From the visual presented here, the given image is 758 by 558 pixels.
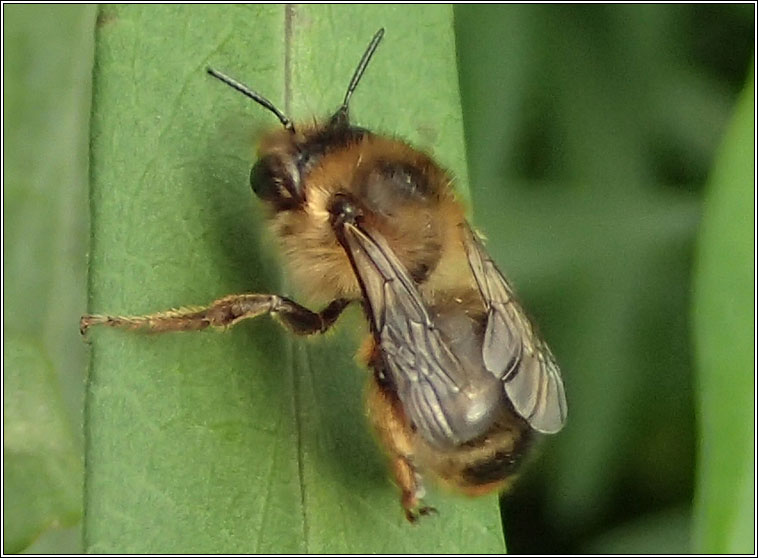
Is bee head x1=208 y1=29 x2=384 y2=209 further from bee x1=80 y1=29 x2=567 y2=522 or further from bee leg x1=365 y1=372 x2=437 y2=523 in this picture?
bee leg x1=365 y1=372 x2=437 y2=523

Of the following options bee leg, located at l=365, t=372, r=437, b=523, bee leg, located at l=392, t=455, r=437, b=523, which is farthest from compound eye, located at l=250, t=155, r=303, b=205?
bee leg, located at l=392, t=455, r=437, b=523

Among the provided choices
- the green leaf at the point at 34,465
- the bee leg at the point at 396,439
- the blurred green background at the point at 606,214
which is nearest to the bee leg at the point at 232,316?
the bee leg at the point at 396,439

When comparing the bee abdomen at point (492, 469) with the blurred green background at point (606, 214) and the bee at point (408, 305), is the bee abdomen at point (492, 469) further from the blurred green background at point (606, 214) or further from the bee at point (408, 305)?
the blurred green background at point (606, 214)

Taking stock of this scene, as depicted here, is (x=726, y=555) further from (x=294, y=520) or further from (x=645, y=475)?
(x=645, y=475)

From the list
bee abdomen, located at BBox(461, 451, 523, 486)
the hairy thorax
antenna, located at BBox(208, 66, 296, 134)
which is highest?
antenna, located at BBox(208, 66, 296, 134)

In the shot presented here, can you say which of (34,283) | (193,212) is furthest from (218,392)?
(34,283)

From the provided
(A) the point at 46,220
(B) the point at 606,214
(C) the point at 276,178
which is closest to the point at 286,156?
(C) the point at 276,178

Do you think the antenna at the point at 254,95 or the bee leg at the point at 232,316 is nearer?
the bee leg at the point at 232,316
